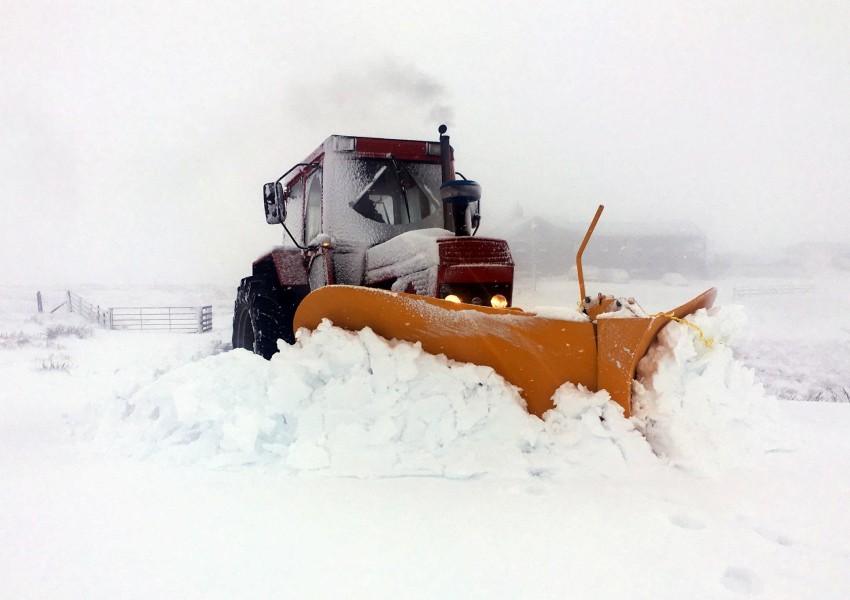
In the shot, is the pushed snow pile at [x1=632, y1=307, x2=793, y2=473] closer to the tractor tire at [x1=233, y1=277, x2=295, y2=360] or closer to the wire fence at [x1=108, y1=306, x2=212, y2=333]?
the tractor tire at [x1=233, y1=277, x2=295, y2=360]

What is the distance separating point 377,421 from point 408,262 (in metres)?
1.21

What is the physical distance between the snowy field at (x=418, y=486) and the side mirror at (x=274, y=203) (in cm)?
120

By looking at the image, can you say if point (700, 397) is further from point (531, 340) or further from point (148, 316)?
point (148, 316)

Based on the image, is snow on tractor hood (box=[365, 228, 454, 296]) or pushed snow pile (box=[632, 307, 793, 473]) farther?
snow on tractor hood (box=[365, 228, 454, 296])

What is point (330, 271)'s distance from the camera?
3629mm

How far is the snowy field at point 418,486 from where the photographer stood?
144cm

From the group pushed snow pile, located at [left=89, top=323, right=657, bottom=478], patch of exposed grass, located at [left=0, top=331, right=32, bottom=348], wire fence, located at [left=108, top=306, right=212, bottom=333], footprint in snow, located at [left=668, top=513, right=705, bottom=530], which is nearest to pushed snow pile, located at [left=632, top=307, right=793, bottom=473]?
pushed snow pile, located at [left=89, top=323, right=657, bottom=478]

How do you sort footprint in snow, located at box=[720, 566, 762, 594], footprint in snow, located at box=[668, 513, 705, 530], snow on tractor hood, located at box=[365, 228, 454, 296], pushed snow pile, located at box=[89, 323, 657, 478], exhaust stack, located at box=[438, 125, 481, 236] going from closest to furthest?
footprint in snow, located at box=[720, 566, 762, 594] < footprint in snow, located at box=[668, 513, 705, 530] < pushed snow pile, located at box=[89, 323, 657, 478] < snow on tractor hood, located at box=[365, 228, 454, 296] < exhaust stack, located at box=[438, 125, 481, 236]

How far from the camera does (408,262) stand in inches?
125

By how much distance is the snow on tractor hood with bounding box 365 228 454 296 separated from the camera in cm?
295

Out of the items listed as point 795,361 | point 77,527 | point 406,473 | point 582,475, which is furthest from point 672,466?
point 795,361

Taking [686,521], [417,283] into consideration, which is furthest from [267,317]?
[686,521]

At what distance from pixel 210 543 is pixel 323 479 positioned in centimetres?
58

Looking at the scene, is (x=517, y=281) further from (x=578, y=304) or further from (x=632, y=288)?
(x=632, y=288)
